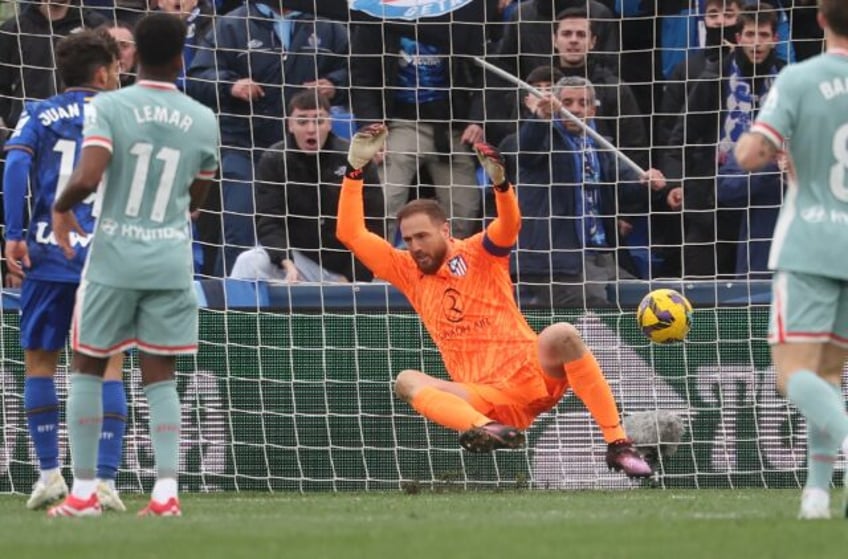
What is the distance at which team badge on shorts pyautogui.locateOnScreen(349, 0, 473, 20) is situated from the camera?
12.4 m

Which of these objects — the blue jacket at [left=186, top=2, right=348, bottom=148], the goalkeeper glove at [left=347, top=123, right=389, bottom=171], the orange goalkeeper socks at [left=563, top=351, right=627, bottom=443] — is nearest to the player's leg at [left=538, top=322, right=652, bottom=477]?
the orange goalkeeper socks at [left=563, top=351, right=627, bottom=443]

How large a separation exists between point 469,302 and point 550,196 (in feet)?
7.82

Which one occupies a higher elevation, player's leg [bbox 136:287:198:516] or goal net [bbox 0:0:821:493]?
player's leg [bbox 136:287:198:516]

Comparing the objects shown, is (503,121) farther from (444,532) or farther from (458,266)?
(444,532)

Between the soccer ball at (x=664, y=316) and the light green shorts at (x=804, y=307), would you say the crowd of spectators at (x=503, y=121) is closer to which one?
the soccer ball at (x=664, y=316)

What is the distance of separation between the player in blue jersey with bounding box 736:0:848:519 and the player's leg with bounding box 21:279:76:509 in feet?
11.5

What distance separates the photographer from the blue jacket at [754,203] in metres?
12.5

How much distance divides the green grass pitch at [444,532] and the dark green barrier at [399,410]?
2194mm

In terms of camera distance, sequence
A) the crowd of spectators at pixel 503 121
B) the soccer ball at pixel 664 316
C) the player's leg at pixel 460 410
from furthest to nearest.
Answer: the crowd of spectators at pixel 503 121, the soccer ball at pixel 664 316, the player's leg at pixel 460 410

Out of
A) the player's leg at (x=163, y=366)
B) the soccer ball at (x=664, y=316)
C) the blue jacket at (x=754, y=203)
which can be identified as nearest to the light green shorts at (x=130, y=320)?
the player's leg at (x=163, y=366)

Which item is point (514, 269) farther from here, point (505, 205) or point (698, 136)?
point (505, 205)

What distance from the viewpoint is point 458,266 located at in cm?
1038

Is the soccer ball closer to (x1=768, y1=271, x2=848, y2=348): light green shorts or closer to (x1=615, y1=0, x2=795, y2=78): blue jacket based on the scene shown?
(x1=615, y1=0, x2=795, y2=78): blue jacket

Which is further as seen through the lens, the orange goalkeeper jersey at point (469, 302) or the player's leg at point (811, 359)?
the orange goalkeeper jersey at point (469, 302)
